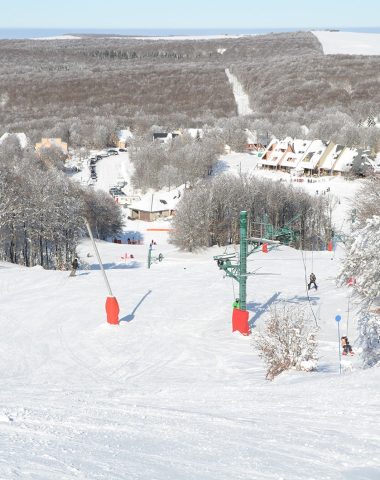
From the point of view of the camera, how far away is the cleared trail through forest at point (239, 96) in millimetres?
136750

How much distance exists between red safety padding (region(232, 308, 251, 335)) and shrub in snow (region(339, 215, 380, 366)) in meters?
3.72

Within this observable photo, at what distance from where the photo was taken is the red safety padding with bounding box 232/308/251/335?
2083cm

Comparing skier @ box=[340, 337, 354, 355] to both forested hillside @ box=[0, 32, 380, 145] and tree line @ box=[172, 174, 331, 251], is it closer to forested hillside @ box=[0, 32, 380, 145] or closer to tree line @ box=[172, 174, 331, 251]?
tree line @ box=[172, 174, 331, 251]

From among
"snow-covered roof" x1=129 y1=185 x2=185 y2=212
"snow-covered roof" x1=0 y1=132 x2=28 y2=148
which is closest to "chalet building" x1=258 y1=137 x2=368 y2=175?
"snow-covered roof" x1=129 y1=185 x2=185 y2=212

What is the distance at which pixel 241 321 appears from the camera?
2091cm

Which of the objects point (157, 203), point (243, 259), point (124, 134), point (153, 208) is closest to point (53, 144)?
point (124, 134)

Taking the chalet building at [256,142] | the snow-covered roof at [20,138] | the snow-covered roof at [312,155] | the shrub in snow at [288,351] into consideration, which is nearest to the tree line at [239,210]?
the snow-covered roof at [312,155]

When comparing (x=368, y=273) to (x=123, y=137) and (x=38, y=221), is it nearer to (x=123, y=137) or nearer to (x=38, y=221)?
(x=38, y=221)

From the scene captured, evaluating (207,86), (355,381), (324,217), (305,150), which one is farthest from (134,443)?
(207,86)

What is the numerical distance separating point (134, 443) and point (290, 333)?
7.60 meters

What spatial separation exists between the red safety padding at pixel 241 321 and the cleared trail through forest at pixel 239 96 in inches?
4320

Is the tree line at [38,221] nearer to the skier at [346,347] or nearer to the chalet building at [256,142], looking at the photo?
the skier at [346,347]

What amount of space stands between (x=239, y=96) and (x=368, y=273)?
139 meters

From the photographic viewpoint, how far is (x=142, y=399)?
13039mm
